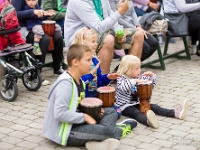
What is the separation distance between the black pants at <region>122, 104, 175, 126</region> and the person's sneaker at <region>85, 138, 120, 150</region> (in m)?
0.80

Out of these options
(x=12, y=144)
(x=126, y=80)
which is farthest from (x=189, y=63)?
(x=12, y=144)

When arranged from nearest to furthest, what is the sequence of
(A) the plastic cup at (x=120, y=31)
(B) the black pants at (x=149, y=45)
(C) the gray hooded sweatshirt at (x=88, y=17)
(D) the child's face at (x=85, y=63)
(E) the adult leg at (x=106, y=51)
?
(D) the child's face at (x=85, y=63), (C) the gray hooded sweatshirt at (x=88, y=17), (E) the adult leg at (x=106, y=51), (A) the plastic cup at (x=120, y=31), (B) the black pants at (x=149, y=45)

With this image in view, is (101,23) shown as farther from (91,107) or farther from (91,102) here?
(91,107)

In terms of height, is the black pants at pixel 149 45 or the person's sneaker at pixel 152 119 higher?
the black pants at pixel 149 45

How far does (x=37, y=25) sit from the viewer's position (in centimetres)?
674

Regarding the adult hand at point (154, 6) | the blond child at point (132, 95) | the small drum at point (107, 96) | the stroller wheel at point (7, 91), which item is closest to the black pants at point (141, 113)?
the blond child at point (132, 95)

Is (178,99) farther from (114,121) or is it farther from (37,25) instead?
(37,25)

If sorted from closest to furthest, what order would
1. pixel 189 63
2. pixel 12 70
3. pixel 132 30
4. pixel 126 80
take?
1. pixel 126 80
2. pixel 12 70
3. pixel 132 30
4. pixel 189 63

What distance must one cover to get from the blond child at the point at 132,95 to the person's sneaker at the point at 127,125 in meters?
0.19

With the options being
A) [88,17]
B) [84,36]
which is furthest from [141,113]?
[88,17]

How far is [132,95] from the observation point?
214 inches

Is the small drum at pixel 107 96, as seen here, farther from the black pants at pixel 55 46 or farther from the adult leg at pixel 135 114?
the black pants at pixel 55 46

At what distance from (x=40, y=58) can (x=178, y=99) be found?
214 cm

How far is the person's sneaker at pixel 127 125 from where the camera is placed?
15.7 feet
